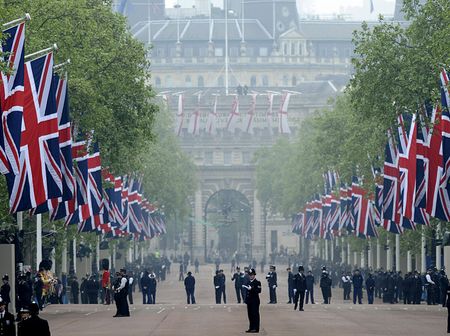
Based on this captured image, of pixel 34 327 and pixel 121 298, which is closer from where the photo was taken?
pixel 34 327

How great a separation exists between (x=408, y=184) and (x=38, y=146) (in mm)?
23267

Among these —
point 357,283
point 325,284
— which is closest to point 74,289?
point 325,284

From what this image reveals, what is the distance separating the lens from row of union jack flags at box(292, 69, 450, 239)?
6744 cm

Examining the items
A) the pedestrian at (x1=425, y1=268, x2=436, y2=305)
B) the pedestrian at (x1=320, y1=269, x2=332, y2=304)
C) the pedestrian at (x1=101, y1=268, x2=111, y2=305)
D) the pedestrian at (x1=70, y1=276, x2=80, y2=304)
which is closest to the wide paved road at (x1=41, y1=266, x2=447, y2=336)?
the pedestrian at (x1=101, y1=268, x2=111, y2=305)

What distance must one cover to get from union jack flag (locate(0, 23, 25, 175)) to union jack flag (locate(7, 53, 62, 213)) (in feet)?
3.06

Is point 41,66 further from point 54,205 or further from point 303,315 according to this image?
point 303,315

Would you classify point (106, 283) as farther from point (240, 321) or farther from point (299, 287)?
point (240, 321)

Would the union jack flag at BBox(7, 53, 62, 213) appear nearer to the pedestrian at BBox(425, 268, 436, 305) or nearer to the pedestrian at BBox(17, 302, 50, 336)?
the pedestrian at BBox(17, 302, 50, 336)

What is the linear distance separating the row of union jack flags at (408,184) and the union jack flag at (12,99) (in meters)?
15.2

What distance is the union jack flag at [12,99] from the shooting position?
5556 centimetres

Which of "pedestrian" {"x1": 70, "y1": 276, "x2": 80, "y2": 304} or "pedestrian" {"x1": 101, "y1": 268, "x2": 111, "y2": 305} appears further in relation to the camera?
"pedestrian" {"x1": 70, "y1": 276, "x2": 80, "y2": 304}

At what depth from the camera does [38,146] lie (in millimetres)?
58969

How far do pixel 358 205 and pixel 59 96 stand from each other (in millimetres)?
38378

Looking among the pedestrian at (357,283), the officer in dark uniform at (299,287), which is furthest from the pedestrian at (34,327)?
the pedestrian at (357,283)
